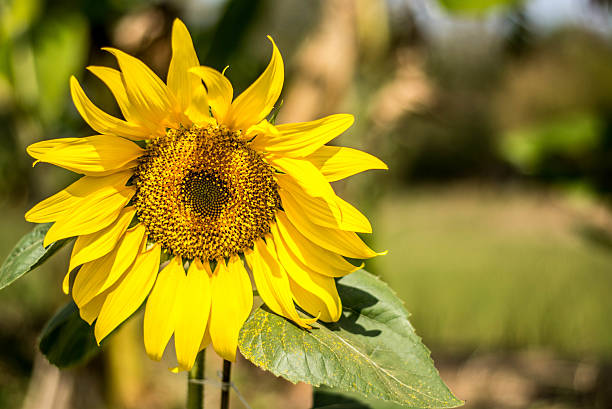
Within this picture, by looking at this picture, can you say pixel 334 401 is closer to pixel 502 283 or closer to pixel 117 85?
pixel 117 85

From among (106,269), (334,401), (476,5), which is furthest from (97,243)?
(476,5)

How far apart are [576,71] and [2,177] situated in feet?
15.8

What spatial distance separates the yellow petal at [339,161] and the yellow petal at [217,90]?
6 centimetres

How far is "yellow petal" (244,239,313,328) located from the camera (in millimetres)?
354

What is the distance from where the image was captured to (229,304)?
365 mm

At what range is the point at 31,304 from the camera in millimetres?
2379

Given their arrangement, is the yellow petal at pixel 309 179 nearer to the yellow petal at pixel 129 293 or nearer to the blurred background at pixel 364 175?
the yellow petal at pixel 129 293

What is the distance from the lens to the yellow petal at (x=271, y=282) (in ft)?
1.16

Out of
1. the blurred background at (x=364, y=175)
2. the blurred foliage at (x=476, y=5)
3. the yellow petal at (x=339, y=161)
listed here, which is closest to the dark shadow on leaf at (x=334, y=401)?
the yellow petal at (x=339, y=161)

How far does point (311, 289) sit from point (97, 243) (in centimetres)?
14

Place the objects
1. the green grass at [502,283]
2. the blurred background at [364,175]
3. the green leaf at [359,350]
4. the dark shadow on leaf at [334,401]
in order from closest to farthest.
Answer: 1. the green leaf at [359,350]
2. the dark shadow on leaf at [334,401]
3. the blurred background at [364,175]
4. the green grass at [502,283]

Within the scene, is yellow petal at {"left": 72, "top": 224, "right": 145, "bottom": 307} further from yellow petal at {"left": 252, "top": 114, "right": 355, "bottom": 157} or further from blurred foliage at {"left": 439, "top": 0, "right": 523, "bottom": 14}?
blurred foliage at {"left": 439, "top": 0, "right": 523, "bottom": 14}

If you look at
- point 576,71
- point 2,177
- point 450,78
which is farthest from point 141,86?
point 450,78

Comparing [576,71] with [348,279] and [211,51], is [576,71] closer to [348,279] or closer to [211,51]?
[211,51]
